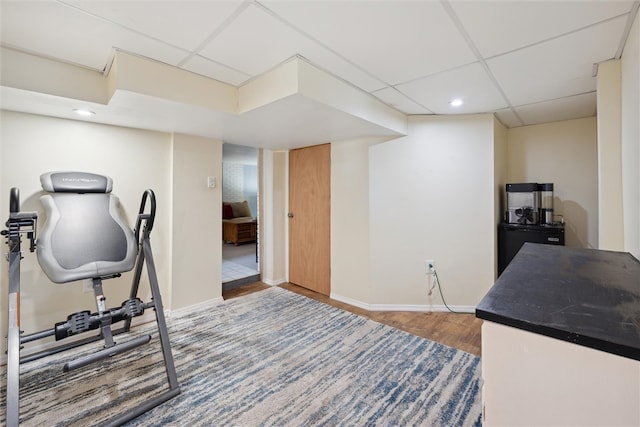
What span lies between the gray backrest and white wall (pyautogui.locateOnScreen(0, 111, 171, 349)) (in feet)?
0.91

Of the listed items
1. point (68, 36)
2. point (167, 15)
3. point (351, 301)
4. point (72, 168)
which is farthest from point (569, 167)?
point (72, 168)

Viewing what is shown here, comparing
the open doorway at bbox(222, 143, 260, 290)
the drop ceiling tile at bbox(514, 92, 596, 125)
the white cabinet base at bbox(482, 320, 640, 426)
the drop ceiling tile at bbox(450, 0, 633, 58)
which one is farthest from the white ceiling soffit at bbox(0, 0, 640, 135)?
the open doorway at bbox(222, 143, 260, 290)

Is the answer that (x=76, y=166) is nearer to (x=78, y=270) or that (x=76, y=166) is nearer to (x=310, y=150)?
(x=78, y=270)

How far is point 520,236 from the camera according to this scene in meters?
2.94

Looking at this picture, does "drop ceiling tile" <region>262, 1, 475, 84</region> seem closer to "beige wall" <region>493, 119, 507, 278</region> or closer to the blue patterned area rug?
"beige wall" <region>493, 119, 507, 278</region>

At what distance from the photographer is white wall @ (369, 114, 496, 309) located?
115 inches

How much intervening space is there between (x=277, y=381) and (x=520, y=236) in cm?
282

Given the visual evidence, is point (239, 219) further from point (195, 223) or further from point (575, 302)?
point (575, 302)

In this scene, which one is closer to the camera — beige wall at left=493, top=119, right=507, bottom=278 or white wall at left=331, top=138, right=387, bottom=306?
beige wall at left=493, top=119, right=507, bottom=278

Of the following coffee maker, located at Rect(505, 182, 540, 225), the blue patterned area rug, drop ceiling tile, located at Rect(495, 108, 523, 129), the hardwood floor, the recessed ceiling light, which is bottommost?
the blue patterned area rug

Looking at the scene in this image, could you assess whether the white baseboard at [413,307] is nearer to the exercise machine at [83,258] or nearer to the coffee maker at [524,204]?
the coffee maker at [524,204]

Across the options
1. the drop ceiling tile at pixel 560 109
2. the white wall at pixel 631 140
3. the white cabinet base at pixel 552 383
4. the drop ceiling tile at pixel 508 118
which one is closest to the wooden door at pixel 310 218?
the drop ceiling tile at pixel 508 118

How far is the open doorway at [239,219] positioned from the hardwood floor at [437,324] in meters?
0.81

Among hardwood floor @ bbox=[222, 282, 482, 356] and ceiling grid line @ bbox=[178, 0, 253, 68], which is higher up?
ceiling grid line @ bbox=[178, 0, 253, 68]
